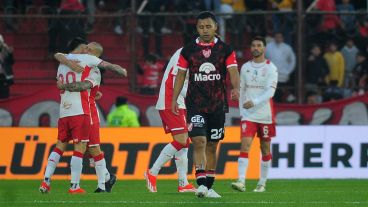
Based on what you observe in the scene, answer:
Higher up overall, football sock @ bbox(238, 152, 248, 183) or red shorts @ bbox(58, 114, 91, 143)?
red shorts @ bbox(58, 114, 91, 143)

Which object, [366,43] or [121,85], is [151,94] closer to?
[121,85]

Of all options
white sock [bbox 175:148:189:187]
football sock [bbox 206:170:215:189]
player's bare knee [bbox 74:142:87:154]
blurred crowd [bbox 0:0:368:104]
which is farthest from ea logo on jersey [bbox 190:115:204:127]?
blurred crowd [bbox 0:0:368:104]

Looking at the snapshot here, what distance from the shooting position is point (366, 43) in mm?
26500

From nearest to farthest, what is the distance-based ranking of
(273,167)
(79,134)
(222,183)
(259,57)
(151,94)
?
(79,134)
(259,57)
(222,183)
(273,167)
(151,94)

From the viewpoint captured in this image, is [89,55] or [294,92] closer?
[89,55]

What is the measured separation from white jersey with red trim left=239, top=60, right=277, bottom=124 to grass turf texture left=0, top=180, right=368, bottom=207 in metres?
1.13

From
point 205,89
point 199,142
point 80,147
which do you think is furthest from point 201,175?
point 80,147

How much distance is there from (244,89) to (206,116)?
11.4 feet

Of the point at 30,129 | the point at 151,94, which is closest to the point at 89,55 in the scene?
the point at 30,129

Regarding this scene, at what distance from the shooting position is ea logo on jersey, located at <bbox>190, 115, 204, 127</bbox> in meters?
15.0

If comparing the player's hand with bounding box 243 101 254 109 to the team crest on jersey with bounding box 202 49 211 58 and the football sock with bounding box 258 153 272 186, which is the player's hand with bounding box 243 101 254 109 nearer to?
the football sock with bounding box 258 153 272 186

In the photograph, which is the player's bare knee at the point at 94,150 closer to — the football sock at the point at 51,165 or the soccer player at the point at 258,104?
the football sock at the point at 51,165

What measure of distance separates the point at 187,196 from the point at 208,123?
114 cm

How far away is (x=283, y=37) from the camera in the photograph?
85.4 ft
